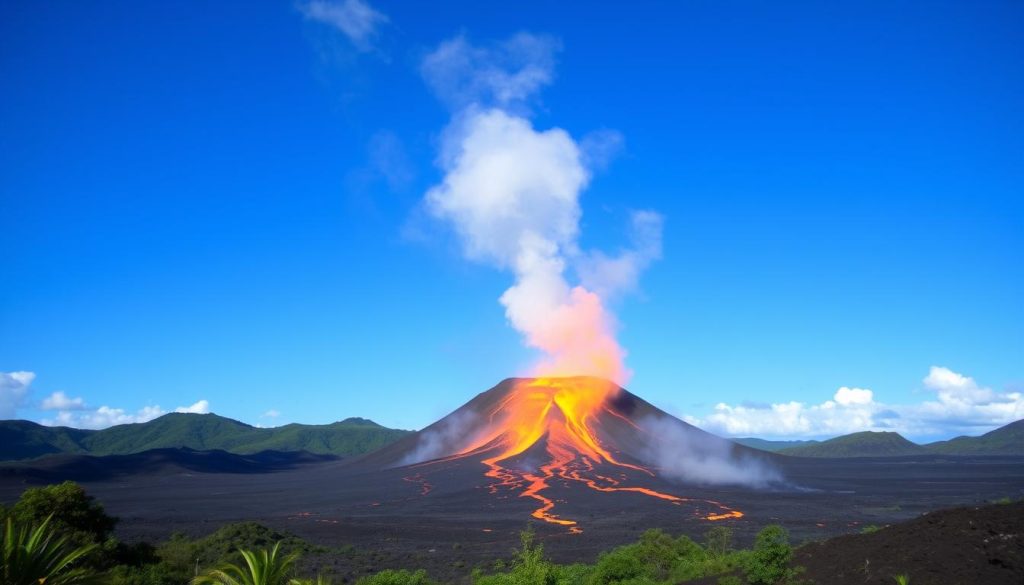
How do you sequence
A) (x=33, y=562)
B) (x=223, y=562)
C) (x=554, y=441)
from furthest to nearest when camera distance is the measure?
(x=554, y=441) → (x=223, y=562) → (x=33, y=562)

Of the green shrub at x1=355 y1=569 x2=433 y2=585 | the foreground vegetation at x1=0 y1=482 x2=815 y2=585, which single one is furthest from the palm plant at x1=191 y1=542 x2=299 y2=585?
the green shrub at x1=355 y1=569 x2=433 y2=585

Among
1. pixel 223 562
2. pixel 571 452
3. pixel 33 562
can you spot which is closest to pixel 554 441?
pixel 571 452

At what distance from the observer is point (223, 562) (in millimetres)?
17453

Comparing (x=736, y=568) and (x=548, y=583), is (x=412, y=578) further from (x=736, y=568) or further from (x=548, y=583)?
(x=736, y=568)

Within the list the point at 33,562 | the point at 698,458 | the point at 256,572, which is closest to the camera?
the point at 33,562

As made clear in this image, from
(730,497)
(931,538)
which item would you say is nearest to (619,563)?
(931,538)

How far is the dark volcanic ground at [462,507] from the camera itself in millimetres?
38594

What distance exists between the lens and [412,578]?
71.5ft

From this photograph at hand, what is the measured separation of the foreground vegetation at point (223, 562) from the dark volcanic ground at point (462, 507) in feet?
25.1

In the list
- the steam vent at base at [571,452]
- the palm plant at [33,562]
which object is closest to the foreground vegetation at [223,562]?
the palm plant at [33,562]

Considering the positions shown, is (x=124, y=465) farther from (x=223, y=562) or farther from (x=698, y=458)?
(x=223, y=562)

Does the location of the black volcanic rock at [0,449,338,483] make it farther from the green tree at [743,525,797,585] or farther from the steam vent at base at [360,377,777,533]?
the green tree at [743,525,797,585]

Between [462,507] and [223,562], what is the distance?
43.8 m

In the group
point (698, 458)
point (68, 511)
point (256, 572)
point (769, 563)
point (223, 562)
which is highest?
point (698, 458)
